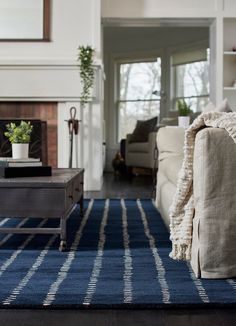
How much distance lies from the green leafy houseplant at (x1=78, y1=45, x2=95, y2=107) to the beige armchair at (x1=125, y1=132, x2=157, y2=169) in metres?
2.21

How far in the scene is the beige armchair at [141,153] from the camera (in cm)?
727

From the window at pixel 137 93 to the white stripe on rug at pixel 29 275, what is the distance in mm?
6339

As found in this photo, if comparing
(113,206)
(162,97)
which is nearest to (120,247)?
(113,206)

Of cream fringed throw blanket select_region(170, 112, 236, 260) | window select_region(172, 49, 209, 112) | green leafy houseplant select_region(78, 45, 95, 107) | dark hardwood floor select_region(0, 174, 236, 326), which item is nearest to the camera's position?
dark hardwood floor select_region(0, 174, 236, 326)

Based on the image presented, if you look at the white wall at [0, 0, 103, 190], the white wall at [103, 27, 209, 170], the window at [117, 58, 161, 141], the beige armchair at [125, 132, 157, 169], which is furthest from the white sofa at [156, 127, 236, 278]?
the window at [117, 58, 161, 141]

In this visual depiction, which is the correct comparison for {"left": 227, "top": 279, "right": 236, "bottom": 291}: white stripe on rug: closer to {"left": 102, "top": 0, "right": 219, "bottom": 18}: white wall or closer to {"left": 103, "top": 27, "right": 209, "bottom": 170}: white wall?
{"left": 102, "top": 0, "right": 219, "bottom": 18}: white wall

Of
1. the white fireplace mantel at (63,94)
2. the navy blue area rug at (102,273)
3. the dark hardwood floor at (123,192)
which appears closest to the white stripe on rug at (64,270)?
the navy blue area rug at (102,273)

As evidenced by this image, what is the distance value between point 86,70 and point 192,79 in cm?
356

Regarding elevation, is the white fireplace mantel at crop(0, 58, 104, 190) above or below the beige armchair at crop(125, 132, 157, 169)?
above

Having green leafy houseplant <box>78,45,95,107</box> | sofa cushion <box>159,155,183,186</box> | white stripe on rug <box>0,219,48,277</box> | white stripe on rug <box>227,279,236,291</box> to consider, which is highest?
green leafy houseplant <box>78,45,95,107</box>

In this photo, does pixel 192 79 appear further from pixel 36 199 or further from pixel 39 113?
pixel 36 199

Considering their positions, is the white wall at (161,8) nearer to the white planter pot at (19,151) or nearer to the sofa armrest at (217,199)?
the white planter pot at (19,151)

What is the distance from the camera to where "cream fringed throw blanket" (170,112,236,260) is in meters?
1.93

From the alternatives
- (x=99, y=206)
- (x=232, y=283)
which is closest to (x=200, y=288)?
(x=232, y=283)
